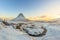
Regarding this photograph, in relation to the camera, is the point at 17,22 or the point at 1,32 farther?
the point at 17,22

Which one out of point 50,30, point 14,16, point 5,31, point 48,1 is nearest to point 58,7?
point 48,1

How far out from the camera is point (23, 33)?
1489 millimetres

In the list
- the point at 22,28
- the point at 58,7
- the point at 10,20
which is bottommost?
the point at 22,28

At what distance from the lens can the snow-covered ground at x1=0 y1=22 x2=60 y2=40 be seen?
1404 millimetres

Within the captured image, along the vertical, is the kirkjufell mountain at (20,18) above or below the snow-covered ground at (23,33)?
above

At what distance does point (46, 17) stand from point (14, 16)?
1.36 ft

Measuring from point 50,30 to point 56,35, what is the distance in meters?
0.10

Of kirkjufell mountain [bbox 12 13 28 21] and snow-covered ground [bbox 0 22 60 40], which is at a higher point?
kirkjufell mountain [bbox 12 13 28 21]

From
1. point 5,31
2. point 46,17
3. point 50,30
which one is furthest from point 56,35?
point 5,31

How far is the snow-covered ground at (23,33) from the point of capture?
1404 millimetres

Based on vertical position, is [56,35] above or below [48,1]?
below

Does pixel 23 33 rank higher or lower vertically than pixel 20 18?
lower

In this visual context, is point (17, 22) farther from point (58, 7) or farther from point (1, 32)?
point (58, 7)

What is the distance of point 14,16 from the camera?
4.95ft
